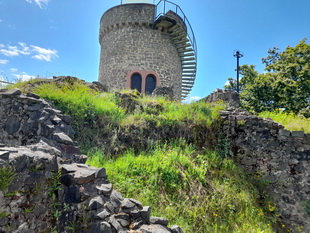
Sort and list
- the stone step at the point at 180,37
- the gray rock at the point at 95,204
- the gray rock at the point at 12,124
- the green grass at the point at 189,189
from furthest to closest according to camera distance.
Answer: the stone step at the point at 180,37, the green grass at the point at 189,189, the gray rock at the point at 12,124, the gray rock at the point at 95,204

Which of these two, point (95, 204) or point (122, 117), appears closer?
point (95, 204)

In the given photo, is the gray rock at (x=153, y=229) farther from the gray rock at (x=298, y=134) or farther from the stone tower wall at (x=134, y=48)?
the stone tower wall at (x=134, y=48)

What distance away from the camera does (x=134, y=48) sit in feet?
46.1

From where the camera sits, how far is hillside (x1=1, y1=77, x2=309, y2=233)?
14.5ft

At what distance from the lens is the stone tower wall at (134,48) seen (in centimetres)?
1403

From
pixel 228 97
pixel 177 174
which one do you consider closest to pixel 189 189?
pixel 177 174

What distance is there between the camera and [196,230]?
407 centimetres

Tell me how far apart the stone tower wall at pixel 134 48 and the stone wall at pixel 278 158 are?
7927 millimetres

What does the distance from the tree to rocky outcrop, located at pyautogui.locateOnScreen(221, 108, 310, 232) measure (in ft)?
22.5

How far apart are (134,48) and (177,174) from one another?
10615 mm

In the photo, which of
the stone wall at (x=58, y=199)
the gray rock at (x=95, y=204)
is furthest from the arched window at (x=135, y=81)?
the gray rock at (x=95, y=204)

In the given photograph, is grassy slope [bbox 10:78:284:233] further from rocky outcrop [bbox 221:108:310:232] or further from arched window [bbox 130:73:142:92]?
arched window [bbox 130:73:142:92]

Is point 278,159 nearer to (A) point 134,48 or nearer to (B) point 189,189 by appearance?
(B) point 189,189

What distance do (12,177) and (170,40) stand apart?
551 inches
